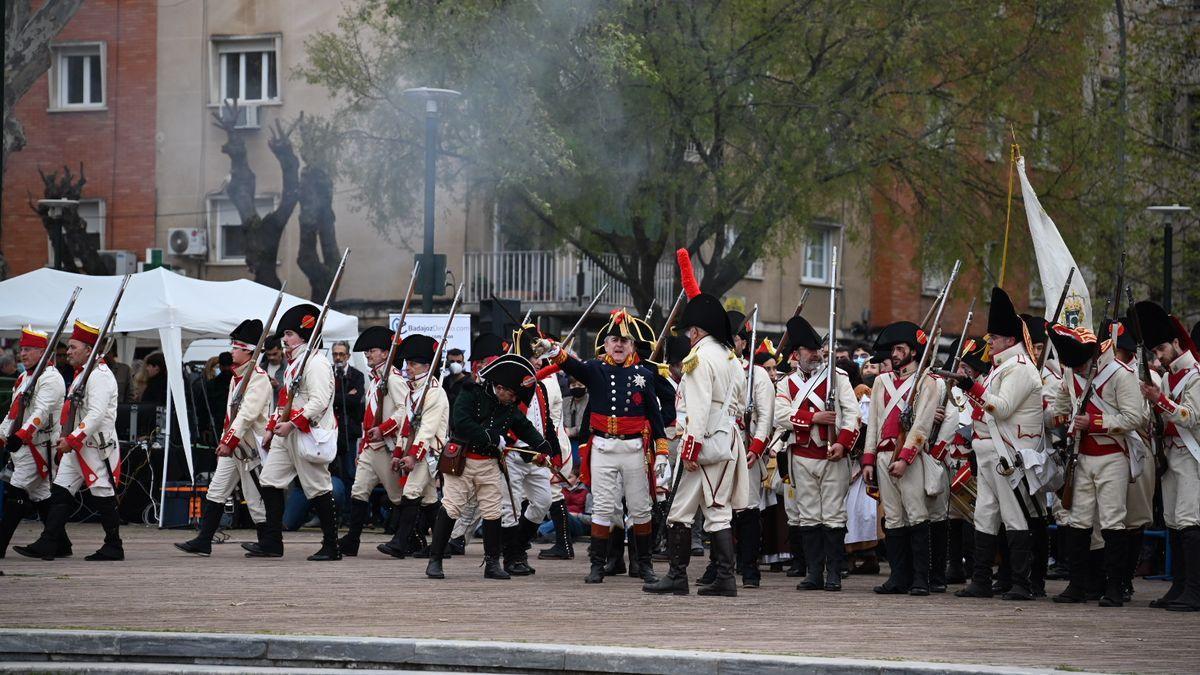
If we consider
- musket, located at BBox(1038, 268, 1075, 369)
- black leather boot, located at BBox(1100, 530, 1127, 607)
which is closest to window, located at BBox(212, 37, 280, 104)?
musket, located at BBox(1038, 268, 1075, 369)

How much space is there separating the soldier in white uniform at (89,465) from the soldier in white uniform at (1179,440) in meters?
8.14

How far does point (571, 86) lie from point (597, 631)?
16920 mm

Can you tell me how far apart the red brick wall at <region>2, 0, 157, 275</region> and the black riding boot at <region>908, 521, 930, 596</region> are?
2652 cm

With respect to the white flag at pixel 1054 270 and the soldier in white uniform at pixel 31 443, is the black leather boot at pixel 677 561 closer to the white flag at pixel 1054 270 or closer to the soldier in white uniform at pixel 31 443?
the white flag at pixel 1054 270

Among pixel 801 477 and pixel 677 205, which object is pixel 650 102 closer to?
pixel 677 205

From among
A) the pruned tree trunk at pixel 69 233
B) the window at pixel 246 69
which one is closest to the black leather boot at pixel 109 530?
the pruned tree trunk at pixel 69 233

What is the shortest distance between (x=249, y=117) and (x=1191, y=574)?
26.4 meters

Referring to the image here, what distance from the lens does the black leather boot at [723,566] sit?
1241 cm

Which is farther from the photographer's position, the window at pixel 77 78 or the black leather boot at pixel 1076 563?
the window at pixel 77 78

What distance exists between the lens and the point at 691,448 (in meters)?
12.2

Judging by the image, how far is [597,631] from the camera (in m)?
9.88

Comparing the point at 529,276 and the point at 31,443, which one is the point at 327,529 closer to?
the point at 31,443

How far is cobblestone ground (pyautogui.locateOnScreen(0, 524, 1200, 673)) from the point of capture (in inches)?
372

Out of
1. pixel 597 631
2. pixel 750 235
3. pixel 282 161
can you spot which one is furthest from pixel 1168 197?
pixel 597 631
